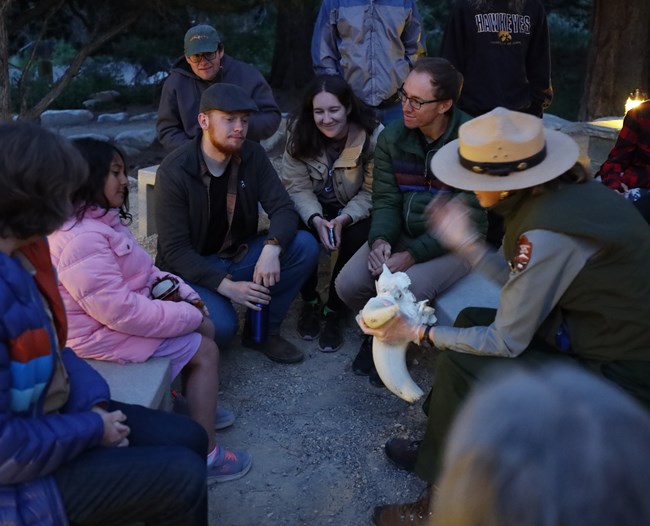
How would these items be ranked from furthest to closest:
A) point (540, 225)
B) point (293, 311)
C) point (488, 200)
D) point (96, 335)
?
point (293, 311), point (96, 335), point (488, 200), point (540, 225)

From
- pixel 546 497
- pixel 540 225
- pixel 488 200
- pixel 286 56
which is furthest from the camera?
pixel 286 56

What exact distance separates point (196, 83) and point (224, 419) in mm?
2094

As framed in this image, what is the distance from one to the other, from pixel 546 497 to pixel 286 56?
10774 mm

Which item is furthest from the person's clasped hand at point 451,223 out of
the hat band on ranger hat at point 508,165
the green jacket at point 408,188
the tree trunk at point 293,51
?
the tree trunk at point 293,51

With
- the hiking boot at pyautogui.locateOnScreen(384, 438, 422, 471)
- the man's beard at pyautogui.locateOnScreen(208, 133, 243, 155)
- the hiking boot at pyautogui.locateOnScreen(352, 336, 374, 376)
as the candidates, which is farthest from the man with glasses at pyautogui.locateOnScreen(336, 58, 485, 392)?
the man's beard at pyautogui.locateOnScreen(208, 133, 243, 155)

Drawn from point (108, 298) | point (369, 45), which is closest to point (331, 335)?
point (108, 298)

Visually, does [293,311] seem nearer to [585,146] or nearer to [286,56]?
[585,146]

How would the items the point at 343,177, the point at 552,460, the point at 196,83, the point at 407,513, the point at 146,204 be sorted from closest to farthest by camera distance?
1. the point at 552,460
2. the point at 407,513
3. the point at 343,177
4. the point at 196,83
5. the point at 146,204

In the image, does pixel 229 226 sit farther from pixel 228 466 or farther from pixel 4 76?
pixel 4 76

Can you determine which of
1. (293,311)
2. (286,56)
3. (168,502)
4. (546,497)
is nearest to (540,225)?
(168,502)

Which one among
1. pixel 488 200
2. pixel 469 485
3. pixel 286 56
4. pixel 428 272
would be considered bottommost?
pixel 286 56

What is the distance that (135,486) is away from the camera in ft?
6.64

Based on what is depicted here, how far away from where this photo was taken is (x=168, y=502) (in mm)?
2068

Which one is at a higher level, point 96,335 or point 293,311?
point 96,335
